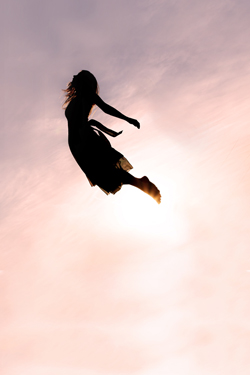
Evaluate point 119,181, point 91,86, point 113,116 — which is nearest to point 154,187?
point 119,181

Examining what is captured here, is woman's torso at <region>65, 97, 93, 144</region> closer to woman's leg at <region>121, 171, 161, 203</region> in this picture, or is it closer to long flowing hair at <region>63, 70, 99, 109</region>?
long flowing hair at <region>63, 70, 99, 109</region>

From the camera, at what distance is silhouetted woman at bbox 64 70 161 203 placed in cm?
599

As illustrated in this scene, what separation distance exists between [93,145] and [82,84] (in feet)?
3.18

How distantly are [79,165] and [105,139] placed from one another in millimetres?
657

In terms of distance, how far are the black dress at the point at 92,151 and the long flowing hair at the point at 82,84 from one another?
14 centimetres

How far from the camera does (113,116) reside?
18.9 feet

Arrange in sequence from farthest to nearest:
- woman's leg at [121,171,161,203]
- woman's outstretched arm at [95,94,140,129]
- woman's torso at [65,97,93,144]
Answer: woman's leg at [121,171,161,203] → woman's torso at [65,97,93,144] → woman's outstretched arm at [95,94,140,129]

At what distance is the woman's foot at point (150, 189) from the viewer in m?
6.37

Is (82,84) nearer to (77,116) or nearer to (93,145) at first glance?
(77,116)

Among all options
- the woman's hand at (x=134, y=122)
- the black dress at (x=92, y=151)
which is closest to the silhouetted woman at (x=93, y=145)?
the black dress at (x=92, y=151)

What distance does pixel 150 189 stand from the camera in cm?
638

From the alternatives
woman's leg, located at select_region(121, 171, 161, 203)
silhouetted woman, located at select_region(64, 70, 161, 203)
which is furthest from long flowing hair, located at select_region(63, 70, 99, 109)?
woman's leg, located at select_region(121, 171, 161, 203)

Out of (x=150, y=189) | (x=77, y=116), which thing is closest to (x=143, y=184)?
(x=150, y=189)

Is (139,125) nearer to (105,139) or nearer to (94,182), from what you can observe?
(105,139)
